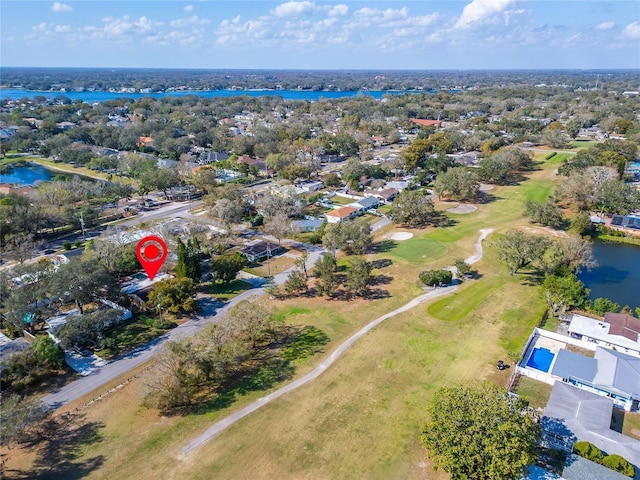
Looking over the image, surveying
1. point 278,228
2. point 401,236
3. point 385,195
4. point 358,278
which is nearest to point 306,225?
point 278,228

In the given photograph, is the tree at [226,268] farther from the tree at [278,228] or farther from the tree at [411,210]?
the tree at [411,210]

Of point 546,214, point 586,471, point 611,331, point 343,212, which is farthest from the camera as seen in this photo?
point 343,212

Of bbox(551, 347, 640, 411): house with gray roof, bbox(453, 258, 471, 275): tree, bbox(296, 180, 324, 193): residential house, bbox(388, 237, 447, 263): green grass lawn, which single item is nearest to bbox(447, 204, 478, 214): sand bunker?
bbox(388, 237, 447, 263): green grass lawn

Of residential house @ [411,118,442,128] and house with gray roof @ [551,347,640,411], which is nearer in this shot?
house with gray roof @ [551,347,640,411]

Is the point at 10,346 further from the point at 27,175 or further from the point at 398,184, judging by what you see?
the point at 27,175

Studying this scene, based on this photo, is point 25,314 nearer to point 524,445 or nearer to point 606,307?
point 524,445

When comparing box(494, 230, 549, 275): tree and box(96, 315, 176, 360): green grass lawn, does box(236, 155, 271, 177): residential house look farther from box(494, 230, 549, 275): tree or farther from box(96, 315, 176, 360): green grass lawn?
box(494, 230, 549, 275): tree
